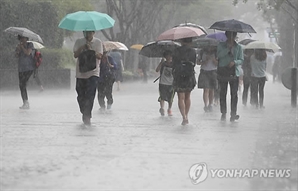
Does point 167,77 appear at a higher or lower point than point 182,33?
lower

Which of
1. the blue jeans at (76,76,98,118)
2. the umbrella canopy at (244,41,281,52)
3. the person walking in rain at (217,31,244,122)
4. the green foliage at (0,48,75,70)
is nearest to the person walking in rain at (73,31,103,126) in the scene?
the blue jeans at (76,76,98,118)

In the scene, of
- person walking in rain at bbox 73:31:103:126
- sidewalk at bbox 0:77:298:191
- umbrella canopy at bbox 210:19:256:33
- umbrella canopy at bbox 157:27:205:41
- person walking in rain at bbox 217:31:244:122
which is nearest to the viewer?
sidewalk at bbox 0:77:298:191

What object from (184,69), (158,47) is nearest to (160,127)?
(184,69)

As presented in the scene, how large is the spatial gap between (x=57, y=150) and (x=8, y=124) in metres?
4.01

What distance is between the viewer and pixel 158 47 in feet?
57.3

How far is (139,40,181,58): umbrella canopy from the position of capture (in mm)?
17141

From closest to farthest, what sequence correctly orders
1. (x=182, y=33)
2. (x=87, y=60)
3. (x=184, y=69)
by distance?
1. (x=87, y=60)
2. (x=184, y=69)
3. (x=182, y=33)

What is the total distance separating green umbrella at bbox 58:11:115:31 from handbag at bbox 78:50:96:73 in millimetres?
426

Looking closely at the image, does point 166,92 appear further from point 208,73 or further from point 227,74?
point 208,73

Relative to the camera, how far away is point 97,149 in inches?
432

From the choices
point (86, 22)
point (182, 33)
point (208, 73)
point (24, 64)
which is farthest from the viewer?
point (208, 73)

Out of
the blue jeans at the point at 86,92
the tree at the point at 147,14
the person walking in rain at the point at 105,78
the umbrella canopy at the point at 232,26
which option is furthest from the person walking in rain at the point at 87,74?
the tree at the point at 147,14

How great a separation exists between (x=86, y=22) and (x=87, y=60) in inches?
30.4

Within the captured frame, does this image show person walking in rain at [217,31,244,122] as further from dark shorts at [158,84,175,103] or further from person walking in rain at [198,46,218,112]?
person walking in rain at [198,46,218,112]
